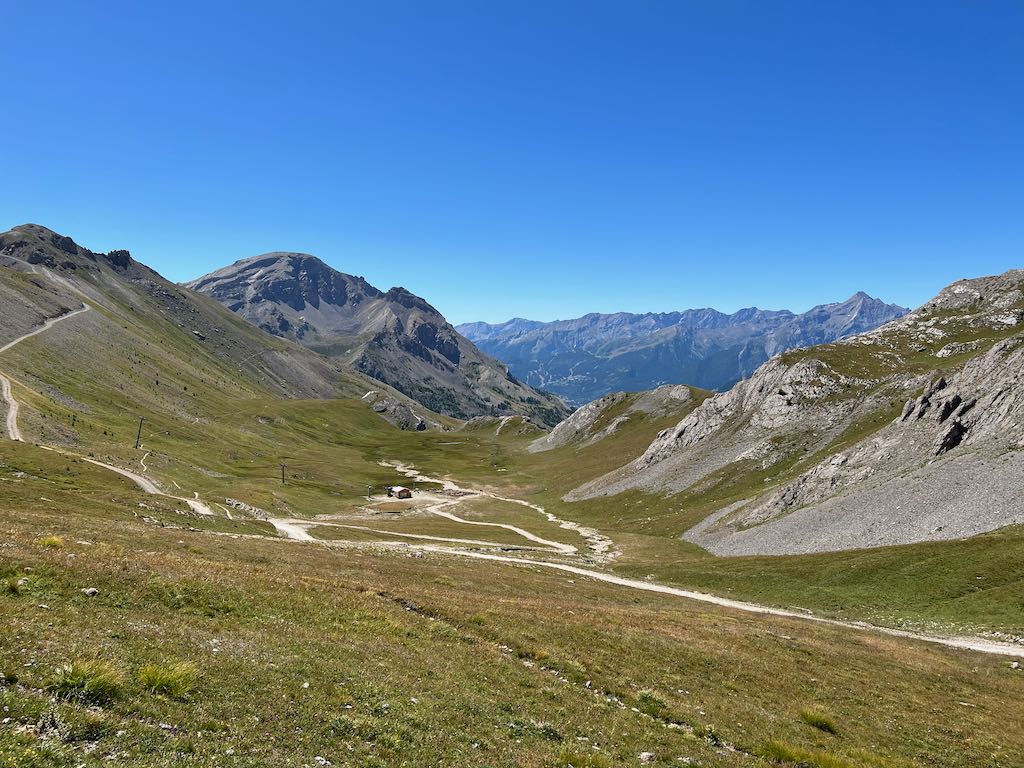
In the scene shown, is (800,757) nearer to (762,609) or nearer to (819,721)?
(819,721)

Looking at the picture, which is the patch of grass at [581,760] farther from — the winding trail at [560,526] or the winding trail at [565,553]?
the winding trail at [560,526]

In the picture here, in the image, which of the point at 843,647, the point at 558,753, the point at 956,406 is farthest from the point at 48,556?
the point at 956,406

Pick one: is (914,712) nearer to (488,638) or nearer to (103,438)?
(488,638)

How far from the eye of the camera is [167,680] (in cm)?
1421

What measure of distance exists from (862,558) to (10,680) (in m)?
75.0

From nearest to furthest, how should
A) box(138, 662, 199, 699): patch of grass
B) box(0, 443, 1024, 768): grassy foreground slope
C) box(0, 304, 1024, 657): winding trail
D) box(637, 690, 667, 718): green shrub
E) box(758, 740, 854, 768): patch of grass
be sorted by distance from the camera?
1. box(0, 443, 1024, 768): grassy foreground slope
2. box(138, 662, 199, 699): patch of grass
3. box(758, 740, 854, 768): patch of grass
4. box(637, 690, 667, 718): green shrub
5. box(0, 304, 1024, 657): winding trail

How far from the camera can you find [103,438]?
118438 mm

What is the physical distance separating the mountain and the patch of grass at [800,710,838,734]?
5490cm

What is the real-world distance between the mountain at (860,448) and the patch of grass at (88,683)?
7933cm

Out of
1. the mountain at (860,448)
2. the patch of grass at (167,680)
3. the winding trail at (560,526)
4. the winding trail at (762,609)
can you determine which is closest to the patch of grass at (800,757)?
the patch of grass at (167,680)

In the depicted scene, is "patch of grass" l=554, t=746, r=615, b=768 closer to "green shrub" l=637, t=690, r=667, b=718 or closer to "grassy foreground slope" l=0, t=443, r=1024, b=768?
"grassy foreground slope" l=0, t=443, r=1024, b=768

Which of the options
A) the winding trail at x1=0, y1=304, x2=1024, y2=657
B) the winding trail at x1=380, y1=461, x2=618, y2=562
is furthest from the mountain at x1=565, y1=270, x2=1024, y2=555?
the winding trail at x1=0, y1=304, x2=1024, y2=657

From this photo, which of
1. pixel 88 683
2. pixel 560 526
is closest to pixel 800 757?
pixel 88 683

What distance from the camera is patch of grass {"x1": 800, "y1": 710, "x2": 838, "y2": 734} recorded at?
2355 centimetres
